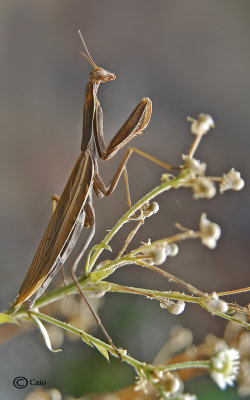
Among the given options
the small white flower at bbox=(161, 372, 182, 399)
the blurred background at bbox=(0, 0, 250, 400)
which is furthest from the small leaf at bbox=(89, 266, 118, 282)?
the blurred background at bbox=(0, 0, 250, 400)

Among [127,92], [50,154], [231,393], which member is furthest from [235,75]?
[231,393]

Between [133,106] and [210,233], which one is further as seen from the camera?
[133,106]

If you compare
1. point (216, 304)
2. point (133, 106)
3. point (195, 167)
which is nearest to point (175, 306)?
point (216, 304)

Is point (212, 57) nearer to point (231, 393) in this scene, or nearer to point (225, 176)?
point (231, 393)

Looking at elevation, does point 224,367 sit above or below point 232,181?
below

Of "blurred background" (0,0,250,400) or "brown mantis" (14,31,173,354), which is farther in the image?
"blurred background" (0,0,250,400)

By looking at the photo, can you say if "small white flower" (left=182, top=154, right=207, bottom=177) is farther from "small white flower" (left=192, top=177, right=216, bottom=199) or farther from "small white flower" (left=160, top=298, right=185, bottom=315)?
"small white flower" (left=160, top=298, right=185, bottom=315)

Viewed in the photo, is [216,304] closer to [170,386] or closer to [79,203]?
[170,386]
